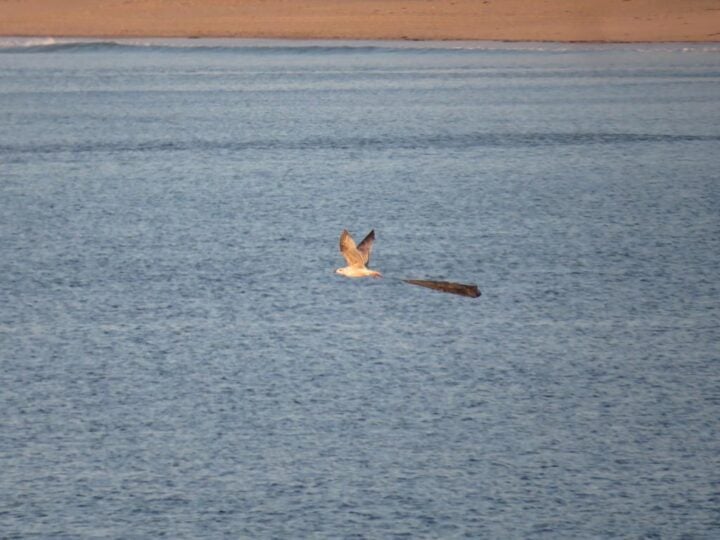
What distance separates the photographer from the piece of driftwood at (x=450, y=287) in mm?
5406

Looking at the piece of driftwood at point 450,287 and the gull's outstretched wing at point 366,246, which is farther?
the gull's outstretched wing at point 366,246

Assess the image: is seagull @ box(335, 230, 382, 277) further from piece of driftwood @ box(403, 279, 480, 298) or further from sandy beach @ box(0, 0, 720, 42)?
sandy beach @ box(0, 0, 720, 42)

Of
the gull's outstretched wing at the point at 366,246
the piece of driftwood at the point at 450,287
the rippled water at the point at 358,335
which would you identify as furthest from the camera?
the gull's outstretched wing at the point at 366,246

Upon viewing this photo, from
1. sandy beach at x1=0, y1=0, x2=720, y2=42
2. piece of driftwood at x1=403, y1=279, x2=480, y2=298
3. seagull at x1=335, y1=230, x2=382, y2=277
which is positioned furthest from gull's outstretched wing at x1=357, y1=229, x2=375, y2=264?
sandy beach at x1=0, y1=0, x2=720, y2=42

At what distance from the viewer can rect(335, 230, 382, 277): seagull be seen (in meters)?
5.79

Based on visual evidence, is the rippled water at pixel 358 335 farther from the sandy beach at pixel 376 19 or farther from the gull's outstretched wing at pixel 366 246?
the sandy beach at pixel 376 19

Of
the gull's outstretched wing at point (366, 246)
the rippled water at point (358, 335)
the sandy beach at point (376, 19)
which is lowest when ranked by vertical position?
the rippled water at point (358, 335)

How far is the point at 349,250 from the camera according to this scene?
590cm

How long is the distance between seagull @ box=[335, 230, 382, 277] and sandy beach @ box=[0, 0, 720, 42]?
59.1 ft

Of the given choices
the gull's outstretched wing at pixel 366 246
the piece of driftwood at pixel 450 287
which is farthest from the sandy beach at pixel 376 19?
the piece of driftwood at pixel 450 287

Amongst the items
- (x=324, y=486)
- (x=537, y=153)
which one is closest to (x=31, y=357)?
(x=324, y=486)

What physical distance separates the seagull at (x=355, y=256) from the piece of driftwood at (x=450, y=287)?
219 mm

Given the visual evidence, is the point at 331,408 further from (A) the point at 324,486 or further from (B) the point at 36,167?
(B) the point at 36,167

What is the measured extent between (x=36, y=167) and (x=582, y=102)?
602 cm
